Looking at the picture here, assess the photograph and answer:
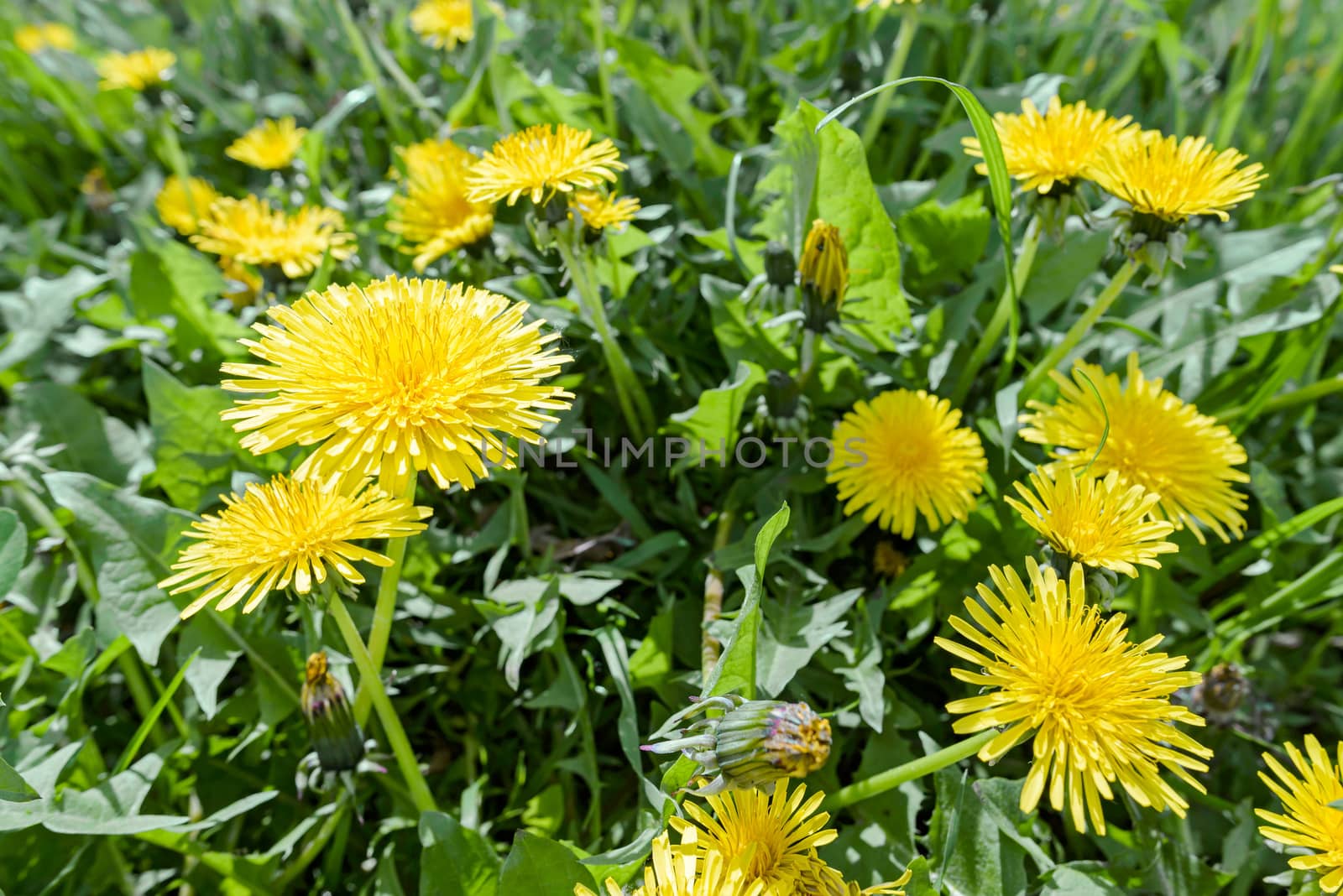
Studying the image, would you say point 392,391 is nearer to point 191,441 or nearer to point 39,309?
point 191,441

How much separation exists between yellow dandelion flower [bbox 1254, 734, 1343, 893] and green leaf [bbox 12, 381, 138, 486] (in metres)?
2.00

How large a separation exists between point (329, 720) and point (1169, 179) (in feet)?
4.67

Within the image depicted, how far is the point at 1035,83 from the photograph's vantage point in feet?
6.56

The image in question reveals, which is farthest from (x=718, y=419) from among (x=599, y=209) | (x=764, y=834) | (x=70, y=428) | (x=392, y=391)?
(x=70, y=428)

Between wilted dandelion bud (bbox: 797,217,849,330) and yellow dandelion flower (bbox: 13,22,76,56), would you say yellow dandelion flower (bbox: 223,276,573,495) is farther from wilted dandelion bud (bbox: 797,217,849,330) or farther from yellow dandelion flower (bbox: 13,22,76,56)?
yellow dandelion flower (bbox: 13,22,76,56)

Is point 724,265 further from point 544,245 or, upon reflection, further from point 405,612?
point 405,612

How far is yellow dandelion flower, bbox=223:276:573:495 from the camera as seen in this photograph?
1.13 metres

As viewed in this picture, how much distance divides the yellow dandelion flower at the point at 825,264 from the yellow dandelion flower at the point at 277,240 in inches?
34.6

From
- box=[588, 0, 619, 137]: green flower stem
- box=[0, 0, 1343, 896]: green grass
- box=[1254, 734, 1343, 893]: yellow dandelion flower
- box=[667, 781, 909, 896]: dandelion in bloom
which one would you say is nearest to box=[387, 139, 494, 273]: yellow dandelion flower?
box=[0, 0, 1343, 896]: green grass

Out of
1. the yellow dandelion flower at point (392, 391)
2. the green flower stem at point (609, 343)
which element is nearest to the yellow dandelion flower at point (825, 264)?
the green flower stem at point (609, 343)

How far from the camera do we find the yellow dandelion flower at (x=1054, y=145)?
1.43 meters

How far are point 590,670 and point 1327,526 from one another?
56.6 inches

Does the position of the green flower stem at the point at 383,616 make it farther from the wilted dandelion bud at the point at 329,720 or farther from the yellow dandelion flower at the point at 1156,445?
the yellow dandelion flower at the point at 1156,445

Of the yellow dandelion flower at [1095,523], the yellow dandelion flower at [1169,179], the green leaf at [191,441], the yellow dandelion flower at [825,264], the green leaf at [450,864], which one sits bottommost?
the green leaf at [450,864]
